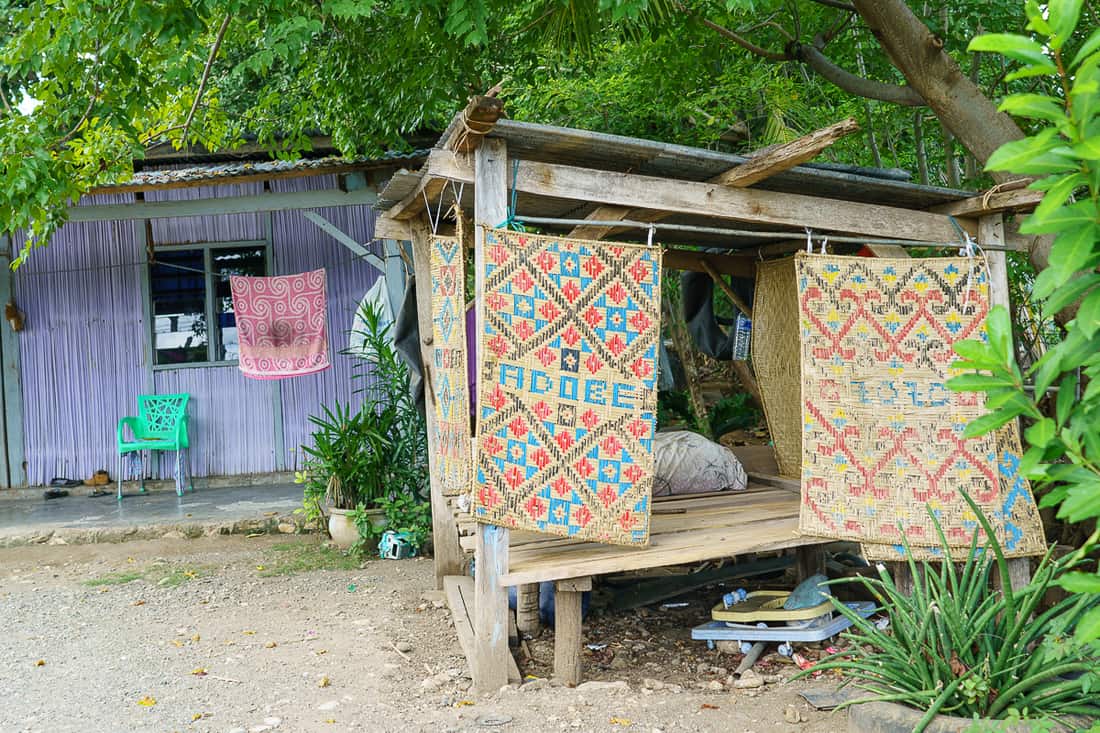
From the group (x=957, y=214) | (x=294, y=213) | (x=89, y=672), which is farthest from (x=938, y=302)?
Answer: (x=294, y=213)

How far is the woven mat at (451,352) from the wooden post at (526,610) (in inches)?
27.1

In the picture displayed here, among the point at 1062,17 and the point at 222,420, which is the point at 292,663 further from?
the point at 222,420

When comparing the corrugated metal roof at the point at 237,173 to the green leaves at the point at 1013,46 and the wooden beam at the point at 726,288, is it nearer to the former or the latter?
the wooden beam at the point at 726,288

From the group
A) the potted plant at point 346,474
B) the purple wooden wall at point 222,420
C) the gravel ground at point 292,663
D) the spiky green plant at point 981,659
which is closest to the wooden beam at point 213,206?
the purple wooden wall at point 222,420

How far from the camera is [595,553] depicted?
14.8ft

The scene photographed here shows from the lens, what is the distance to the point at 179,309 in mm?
9695

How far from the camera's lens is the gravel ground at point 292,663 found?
4000 millimetres

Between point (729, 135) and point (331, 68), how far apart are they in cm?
391

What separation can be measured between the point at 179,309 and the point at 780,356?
6398 mm

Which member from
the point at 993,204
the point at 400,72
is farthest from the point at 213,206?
Result: the point at 993,204

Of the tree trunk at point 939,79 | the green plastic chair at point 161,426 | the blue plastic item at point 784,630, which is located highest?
the tree trunk at point 939,79

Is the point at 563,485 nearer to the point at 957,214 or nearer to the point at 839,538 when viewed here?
the point at 839,538

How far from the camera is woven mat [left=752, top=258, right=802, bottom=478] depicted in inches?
256

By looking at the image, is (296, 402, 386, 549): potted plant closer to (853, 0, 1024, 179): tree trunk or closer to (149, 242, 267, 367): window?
(149, 242, 267, 367): window
